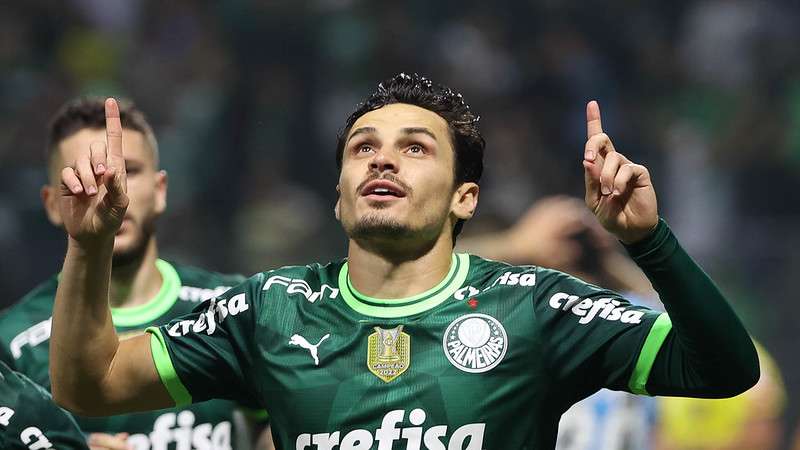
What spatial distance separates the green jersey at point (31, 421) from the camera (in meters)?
3.78

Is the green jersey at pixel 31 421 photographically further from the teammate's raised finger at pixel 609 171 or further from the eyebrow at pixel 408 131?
the teammate's raised finger at pixel 609 171

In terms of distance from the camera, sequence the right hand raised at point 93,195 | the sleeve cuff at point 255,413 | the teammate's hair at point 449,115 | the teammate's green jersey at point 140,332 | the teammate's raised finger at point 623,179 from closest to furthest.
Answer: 1. the teammate's raised finger at point 623,179
2. the right hand raised at point 93,195
3. the teammate's hair at point 449,115
4. the teammate's green jersey at point 140,332
5. the sleeve cuff at point 255,413

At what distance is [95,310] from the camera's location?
3504 millimetres

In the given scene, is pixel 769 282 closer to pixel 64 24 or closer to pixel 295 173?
pixel 295 173

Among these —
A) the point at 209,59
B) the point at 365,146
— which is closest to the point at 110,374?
the point at 365,146

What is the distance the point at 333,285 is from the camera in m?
3.88

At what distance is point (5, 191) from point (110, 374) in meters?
6.63

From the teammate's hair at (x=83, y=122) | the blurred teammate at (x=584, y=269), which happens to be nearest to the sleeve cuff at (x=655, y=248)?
the teammate's hair at (x=83, y=122)

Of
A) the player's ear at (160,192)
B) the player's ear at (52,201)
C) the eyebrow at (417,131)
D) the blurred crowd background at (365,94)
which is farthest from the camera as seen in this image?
the blurred crowd background at (365,94)

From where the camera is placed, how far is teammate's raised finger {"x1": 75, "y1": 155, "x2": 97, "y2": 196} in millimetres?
3352

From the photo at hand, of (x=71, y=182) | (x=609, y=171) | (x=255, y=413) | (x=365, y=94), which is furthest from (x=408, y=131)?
(x=365, y=94)

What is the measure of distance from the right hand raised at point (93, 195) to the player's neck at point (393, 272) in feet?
2.42

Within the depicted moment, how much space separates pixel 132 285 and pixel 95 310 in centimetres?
156

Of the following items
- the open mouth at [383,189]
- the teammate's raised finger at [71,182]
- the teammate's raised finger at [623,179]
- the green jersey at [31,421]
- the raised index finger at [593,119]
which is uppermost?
the raised index finger at [593,119]
